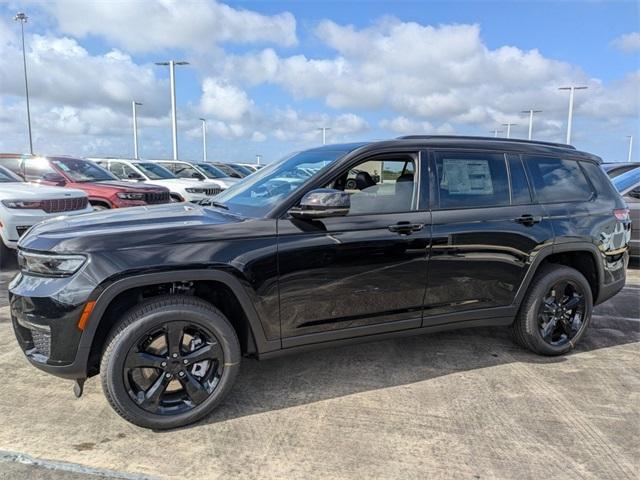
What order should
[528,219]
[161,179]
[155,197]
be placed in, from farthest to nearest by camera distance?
1. [161,179]
2. [155,197]
3. [528,219]

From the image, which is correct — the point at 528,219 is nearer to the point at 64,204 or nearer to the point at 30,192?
the point at 64,204

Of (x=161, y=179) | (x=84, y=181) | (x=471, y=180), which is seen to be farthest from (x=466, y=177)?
(x=161, y=179)

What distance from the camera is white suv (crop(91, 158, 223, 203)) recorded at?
38.7 ft

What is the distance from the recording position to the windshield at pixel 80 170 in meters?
9.53

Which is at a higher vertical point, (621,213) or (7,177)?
(7,177)

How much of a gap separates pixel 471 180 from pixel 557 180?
94 centimetres

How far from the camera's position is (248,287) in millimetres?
3004

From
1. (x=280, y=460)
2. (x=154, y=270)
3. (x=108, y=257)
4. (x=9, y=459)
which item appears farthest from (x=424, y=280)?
(x=9, y=459)

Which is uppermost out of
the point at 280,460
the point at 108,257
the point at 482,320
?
the point at 108,257

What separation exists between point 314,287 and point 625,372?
2.68m

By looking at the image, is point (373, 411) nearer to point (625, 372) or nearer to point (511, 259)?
point (511, 259)

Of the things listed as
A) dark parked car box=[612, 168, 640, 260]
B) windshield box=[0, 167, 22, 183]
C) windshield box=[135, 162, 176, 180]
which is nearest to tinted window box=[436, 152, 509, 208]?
dark parked car box=[612, 168, 640, 260]

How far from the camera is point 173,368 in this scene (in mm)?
2953

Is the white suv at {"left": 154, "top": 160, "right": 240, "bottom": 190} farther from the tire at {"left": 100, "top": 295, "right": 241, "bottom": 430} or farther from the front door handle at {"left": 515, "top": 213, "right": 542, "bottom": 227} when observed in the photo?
the tire at {"left": 100, "top": 295, "right": 241, "bottom": 430}
